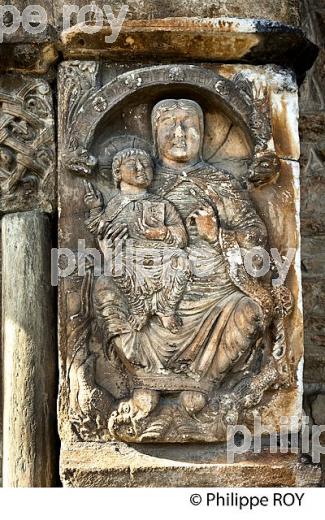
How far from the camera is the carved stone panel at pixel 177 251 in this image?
4.84 meters

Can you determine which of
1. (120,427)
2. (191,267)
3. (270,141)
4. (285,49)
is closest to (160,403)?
(120,427)

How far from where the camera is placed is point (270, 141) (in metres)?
5.04

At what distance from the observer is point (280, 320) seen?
4922 millimetres

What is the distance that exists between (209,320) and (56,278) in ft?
2.17

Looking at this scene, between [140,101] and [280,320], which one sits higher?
[140,101]

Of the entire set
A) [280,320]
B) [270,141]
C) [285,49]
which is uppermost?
[285,49]

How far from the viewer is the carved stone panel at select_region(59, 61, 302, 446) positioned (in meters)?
4.84

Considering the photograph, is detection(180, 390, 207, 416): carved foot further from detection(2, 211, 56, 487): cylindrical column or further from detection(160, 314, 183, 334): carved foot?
Result: detection(2, 211, 56, 487): cylindrical column

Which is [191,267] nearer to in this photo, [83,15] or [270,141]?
[270,141]

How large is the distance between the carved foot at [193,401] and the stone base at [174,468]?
0.52ft

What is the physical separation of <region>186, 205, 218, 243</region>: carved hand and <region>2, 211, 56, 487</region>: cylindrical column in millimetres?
Result: 632

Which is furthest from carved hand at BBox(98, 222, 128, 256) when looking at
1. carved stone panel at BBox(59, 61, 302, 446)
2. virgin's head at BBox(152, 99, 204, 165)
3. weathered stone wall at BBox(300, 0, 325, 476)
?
weathered stone wall at BBox(300, 0, 325, 476)

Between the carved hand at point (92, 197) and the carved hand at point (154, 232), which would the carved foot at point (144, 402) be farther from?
the carved hand at point (92, 197)
